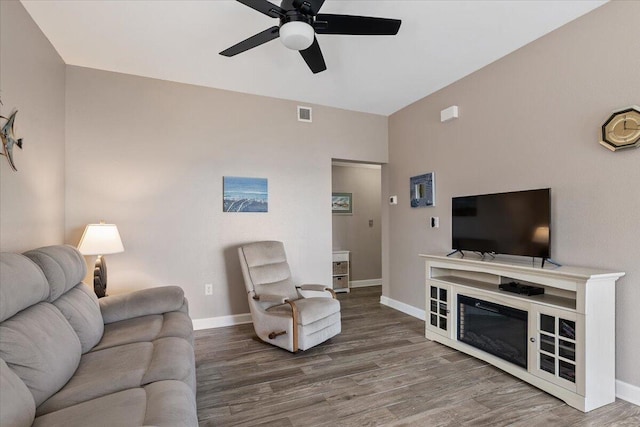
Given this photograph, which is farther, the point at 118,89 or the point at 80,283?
the point at 118,89

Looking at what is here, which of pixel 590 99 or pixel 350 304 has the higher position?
pixel 590 99

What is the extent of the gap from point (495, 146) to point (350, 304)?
2.83 metres

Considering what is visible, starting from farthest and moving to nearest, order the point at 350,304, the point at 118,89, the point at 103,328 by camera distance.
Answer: the point at 350,304 → the point at 118,89 → the point at 103,328

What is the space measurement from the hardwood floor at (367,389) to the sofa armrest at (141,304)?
59 cm

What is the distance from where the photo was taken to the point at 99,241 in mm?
2758

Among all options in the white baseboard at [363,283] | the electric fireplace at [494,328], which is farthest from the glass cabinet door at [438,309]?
the white baseboard at [363,283]

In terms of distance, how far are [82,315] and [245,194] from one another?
7.11 feet

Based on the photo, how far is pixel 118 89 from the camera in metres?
3.32

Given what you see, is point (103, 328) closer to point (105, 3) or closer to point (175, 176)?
point (175, 176)

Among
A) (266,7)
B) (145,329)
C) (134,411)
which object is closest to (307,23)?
(266,7)

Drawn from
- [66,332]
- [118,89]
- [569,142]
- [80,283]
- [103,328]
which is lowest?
[103,328]

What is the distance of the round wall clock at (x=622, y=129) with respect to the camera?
207cm

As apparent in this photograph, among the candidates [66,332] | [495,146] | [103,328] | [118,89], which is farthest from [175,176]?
[495,146]

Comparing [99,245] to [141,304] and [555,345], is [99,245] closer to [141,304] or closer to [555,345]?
[141,304]
